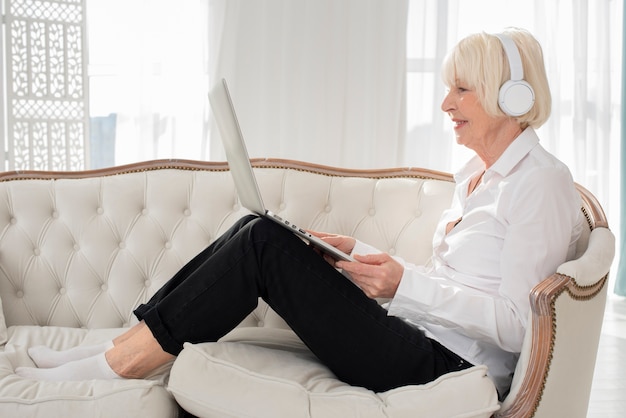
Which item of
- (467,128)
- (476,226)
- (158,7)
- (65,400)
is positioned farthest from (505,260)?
(158,7)

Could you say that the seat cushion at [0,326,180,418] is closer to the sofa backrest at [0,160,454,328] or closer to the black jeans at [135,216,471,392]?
the black jeans at [135,216,471,392]

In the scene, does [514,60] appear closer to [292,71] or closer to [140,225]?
[140,225]

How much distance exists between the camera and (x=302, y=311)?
58.9 inches

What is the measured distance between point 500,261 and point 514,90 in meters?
Result: 0.39

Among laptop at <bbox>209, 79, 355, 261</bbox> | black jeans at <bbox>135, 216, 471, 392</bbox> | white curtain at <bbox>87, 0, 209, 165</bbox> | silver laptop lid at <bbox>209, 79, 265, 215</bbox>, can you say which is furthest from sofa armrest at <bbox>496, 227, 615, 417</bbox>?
white curtain at <bbox>87, 0, 209, 165</bbox>

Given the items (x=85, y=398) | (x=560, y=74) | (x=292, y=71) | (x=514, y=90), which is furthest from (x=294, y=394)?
(x=560, y=74)

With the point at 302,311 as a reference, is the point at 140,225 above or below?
above

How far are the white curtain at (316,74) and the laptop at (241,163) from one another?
177 centimetres

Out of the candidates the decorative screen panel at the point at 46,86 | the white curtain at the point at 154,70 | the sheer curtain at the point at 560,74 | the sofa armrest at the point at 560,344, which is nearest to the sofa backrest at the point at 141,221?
the sofa armrest at the point at 560,344

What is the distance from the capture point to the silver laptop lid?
4.70 feet

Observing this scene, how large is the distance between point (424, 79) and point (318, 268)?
7.08ft

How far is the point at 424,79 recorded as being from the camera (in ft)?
11.3

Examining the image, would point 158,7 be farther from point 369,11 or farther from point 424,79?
point 424,79

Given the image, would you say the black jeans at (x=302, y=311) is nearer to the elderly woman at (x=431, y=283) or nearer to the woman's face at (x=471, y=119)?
the elderly woman at (x=431, y=283)
